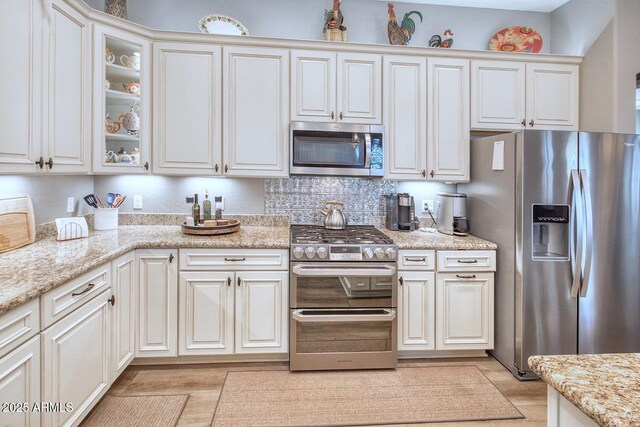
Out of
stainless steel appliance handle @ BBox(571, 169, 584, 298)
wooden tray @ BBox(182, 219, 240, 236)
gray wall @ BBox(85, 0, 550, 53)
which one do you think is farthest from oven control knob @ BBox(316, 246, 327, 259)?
gray wall @ BBox(85, 0, 550, 53)

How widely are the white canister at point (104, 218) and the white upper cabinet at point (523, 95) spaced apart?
298cm

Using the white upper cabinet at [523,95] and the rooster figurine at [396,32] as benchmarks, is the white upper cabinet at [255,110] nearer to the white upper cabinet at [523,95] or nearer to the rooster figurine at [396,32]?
the rooster figurine at [396,32]

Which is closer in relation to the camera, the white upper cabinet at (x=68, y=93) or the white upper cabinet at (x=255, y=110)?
the white upper cabinet at (x=68, y=93)

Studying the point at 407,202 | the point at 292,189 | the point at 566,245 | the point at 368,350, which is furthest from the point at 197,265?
the point at 566,245

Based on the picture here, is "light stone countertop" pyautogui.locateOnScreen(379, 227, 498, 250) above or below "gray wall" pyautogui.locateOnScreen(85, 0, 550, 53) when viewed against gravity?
below

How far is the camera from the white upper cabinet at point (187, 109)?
283 centimetres

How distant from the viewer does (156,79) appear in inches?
111

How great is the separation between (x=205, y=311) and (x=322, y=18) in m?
2.64

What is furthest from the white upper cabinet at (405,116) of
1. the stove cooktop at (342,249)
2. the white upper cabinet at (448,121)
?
the stove cooktop at (342,249)

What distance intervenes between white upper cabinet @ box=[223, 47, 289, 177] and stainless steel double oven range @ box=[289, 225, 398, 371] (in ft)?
2.65

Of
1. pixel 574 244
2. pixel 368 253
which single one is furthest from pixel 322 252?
pixel 574 244

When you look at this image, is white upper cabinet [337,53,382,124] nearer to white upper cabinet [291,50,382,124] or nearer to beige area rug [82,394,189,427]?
white upper cabinet [291,50,382,124]

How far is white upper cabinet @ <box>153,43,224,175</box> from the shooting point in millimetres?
2828

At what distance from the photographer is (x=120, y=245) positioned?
2328 mm
